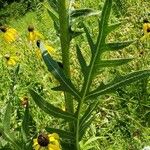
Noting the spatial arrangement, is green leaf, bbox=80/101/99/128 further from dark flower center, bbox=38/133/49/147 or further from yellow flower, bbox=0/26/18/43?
yellow flower, bbox=0/26/18/43

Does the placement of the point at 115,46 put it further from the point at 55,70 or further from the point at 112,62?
the point at 55,70

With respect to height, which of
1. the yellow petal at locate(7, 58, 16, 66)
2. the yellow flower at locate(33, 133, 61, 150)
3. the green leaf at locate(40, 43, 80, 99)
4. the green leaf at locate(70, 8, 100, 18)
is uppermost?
the yellow petal at locate(7, 58, 16, 66)

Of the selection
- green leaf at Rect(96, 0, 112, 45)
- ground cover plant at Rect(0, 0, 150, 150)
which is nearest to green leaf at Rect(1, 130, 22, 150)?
ground cover plant at Rect(0, 0, 150, 150)

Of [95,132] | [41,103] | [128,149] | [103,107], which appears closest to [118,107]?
[103,107]

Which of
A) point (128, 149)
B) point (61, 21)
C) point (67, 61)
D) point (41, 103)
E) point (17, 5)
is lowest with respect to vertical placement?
point (128, 149)

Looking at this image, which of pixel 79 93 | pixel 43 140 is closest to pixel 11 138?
pixel 43 140

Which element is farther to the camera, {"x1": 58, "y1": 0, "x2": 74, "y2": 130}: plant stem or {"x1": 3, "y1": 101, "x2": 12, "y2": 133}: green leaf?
{"x1": 3, "y1": 101, "x2": 12, "y2": 133}: green leaf

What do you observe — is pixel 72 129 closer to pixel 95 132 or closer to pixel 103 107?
pixel 95 132
